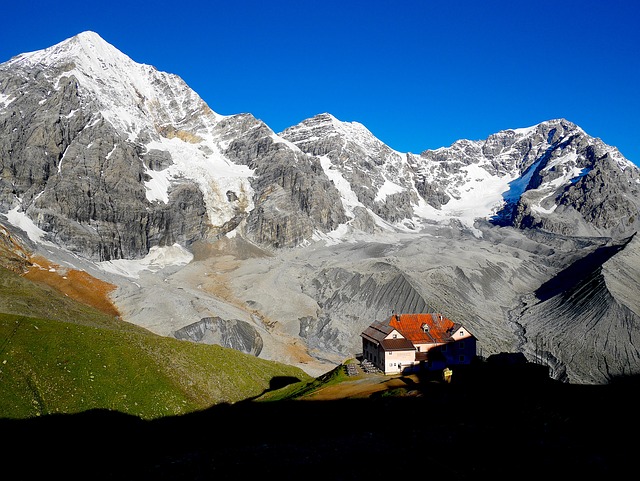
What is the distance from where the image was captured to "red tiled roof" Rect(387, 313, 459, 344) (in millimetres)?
55375

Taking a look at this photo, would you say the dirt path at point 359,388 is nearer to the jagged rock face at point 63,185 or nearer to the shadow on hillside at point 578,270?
the shadow on hillside at point 578,270

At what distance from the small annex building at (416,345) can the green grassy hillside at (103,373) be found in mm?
14915

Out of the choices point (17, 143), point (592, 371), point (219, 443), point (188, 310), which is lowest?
point (592, 371)

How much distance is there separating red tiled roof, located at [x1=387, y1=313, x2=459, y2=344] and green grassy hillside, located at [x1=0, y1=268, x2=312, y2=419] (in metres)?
18.6

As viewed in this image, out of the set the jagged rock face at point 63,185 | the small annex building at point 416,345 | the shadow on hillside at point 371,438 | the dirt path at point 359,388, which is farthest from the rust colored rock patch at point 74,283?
the shadow on hillside at point 371,438

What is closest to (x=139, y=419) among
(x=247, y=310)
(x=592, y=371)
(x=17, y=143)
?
(x=592, y=371)

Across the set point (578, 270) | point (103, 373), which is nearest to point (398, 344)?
point (103, 373)

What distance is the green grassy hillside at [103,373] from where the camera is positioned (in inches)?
1126

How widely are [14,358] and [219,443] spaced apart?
13.6 metres

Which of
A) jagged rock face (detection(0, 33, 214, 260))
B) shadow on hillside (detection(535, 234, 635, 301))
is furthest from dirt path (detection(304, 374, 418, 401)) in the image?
jagged rock face (detection(0, 33, 214, 260))

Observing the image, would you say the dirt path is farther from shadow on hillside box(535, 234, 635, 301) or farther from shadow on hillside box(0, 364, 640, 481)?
shadow on hillside box(535, 234, 635, 301)

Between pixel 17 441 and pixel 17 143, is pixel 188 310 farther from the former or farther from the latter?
pixel 17 143

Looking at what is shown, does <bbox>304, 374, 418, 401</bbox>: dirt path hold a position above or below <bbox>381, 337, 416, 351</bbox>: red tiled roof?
below

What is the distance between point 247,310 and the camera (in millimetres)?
135875
